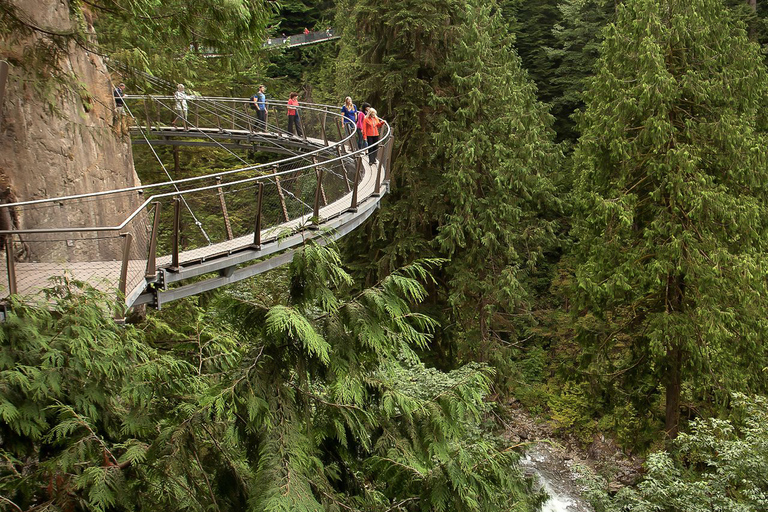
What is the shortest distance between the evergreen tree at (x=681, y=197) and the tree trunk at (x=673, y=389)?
0.10 ft

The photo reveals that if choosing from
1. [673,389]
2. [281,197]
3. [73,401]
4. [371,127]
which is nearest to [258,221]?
[281,197]

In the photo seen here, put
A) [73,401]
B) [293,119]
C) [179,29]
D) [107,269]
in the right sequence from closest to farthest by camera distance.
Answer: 1. [73,401]
2. [107,269]
3. [179,29]
4. [293,119]

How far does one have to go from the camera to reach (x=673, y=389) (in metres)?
15.6

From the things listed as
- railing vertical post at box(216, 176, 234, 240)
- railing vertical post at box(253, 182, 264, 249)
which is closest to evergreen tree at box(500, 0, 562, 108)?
railing vertical post at box(253, 182, 264, 249)

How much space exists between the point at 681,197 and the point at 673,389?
449cm

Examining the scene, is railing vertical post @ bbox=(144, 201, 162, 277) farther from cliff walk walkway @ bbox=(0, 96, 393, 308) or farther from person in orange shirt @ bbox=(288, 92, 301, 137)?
person in orange shirt @ bbox=(288, 92, 301, 137)

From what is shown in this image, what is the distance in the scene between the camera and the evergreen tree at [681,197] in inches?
554

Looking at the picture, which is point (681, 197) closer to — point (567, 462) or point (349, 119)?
point (349, 119)

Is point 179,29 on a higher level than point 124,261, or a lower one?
higher

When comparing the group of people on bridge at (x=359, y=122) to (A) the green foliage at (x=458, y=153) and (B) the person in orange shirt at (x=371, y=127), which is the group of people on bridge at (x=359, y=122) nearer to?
(B) the person in orange shirt at (x=371, y=127)

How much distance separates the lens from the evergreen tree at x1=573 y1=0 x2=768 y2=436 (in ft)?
46.1

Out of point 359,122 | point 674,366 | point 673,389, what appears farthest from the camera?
point 673,389

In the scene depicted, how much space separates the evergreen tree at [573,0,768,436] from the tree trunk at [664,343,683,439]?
0.03 metres

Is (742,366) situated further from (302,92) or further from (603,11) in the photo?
(302,92)
